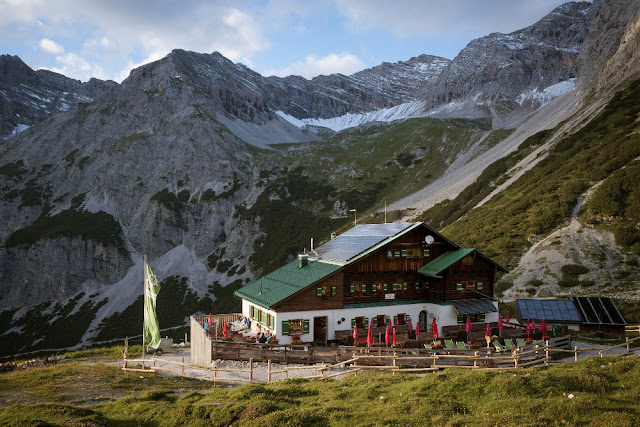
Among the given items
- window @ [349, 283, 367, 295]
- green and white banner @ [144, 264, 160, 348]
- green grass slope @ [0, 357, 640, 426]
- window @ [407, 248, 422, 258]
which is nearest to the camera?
green grass slope @ [0, 357, 640, 426]

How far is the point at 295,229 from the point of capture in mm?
136750

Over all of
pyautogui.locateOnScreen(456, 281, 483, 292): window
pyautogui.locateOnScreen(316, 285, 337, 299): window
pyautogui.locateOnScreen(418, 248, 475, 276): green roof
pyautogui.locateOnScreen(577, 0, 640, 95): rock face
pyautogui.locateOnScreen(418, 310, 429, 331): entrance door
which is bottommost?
pyautogui.locateOnScreen(418, 310, 429, 331): entrance door

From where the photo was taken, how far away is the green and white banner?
2895cm

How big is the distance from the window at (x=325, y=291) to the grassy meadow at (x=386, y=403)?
13220 millimetres

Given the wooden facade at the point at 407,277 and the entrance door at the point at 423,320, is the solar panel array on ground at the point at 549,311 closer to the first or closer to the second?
the wooden facade at the point at 407,277

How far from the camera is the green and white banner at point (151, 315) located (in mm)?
28953

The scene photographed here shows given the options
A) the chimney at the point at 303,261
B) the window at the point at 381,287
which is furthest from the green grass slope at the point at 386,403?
the chimney at the point at 303,261

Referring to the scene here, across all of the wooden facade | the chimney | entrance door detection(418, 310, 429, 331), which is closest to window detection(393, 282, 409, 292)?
the wooden facade

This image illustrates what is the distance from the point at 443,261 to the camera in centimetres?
3972

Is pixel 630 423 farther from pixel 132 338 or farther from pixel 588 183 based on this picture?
pixel 132 338

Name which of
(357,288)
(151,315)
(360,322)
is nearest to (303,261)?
(357,288)

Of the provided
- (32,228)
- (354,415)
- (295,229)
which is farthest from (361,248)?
(32,228)

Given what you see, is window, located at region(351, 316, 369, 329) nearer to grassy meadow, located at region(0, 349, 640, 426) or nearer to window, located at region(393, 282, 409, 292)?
window, located at region(393, 282, 409, 292)

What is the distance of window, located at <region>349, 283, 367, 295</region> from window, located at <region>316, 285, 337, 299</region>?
1.81 m
